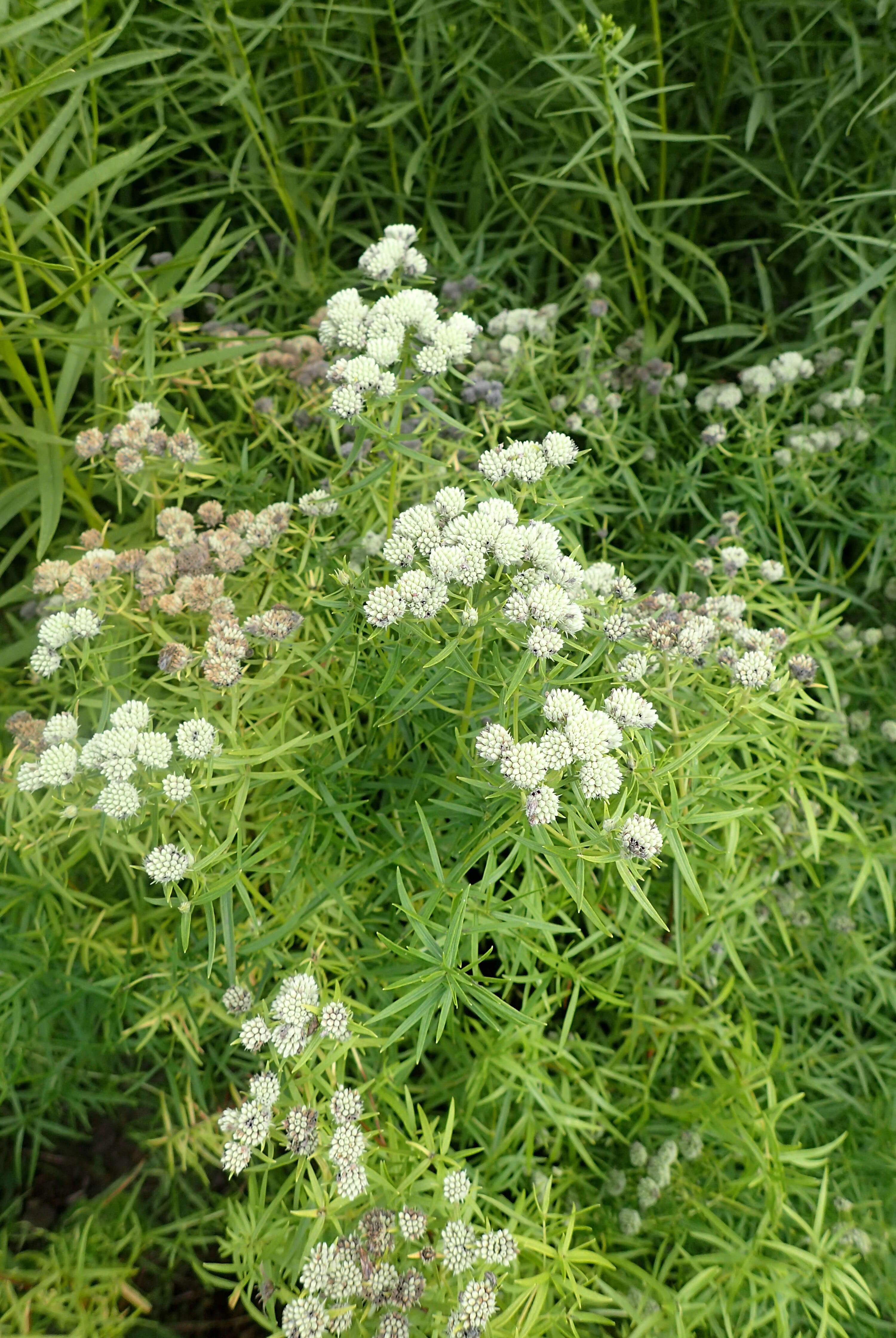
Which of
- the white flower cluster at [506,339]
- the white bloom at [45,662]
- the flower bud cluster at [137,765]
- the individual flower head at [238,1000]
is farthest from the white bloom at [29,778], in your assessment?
the white flower cluster at [506,339]

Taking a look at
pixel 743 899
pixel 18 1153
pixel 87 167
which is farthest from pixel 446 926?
pixel 87 167

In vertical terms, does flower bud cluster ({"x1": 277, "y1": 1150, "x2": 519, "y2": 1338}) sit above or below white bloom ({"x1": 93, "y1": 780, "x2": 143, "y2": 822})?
below

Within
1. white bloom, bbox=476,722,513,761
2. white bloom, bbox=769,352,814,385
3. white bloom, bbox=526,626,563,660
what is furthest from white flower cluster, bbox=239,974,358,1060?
white bloom, bbox=769,352,814,385

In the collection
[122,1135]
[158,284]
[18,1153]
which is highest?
[158,284]

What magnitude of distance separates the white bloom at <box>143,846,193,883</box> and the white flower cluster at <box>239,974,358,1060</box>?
0.19 metres

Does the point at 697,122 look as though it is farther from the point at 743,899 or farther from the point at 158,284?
the point at 743,899

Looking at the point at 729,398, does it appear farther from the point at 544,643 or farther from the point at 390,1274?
the point at 390,1274

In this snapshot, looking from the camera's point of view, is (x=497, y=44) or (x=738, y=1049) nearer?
(x=738, y=1049)

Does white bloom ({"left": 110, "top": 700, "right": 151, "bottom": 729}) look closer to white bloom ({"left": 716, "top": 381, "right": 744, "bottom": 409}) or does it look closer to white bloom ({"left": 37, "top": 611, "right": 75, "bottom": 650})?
white bloom ({"left": 37, "top": 611, "right": 75, "bottom": 650})

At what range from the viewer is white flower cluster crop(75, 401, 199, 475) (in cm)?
139

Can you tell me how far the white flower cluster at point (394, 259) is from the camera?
126cm

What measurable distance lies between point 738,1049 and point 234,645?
105cm

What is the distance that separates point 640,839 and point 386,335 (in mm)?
680

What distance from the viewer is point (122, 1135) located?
2109 mm
